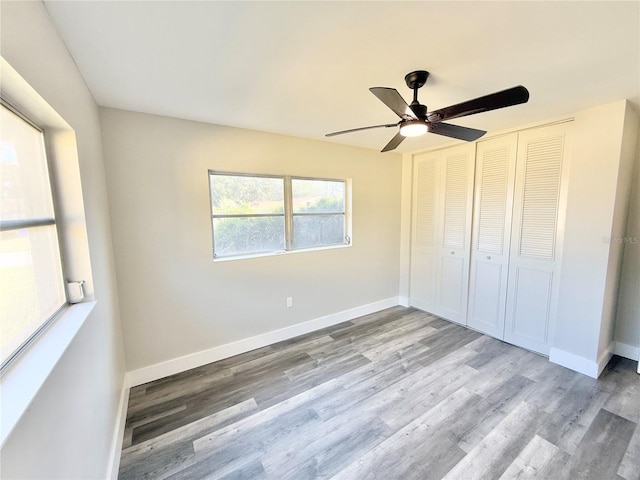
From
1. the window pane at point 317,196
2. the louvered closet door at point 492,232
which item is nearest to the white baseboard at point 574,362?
the louvered closet door at point 492,232

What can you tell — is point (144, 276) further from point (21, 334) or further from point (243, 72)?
point (243, 72)

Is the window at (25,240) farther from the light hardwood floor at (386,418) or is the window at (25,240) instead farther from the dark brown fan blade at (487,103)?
the dark brown fan blade at (487,103)

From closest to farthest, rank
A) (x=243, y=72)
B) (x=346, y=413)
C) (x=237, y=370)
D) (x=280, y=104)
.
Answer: (x=243, y=72)
(x=346, y=413)
(x=280, y=104)
(x=237, y=370)

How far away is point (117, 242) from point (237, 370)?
1551mm

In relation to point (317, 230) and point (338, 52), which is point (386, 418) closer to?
point (317, 230)

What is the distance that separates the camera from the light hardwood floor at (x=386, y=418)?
1.58 meters

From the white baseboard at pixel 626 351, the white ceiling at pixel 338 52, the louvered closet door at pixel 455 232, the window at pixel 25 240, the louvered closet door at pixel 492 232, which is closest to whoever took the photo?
the window at pixel 25 240

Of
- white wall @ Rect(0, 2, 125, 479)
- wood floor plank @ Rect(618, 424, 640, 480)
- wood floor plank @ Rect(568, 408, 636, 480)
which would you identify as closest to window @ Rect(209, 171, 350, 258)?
white wall @ Rect(0, 2, 125, 479)

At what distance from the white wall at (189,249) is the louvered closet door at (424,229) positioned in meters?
1.11

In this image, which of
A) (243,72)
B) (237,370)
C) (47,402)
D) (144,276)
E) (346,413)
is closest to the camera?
(47,402)

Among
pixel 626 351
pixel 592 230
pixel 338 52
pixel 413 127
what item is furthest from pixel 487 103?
pixel 626 351

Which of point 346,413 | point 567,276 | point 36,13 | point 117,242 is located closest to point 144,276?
point 117,242

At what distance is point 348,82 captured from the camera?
1.78 metres

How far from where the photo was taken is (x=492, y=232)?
3.04 m
